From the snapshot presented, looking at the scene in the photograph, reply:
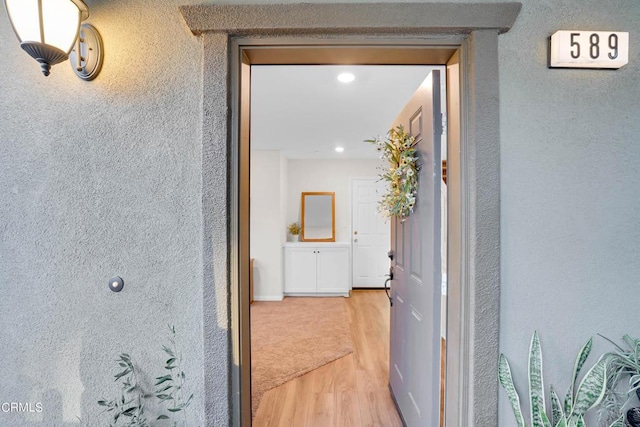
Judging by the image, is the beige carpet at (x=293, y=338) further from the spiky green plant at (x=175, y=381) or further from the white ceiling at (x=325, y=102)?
the white ceiling at (x=325, y=102)

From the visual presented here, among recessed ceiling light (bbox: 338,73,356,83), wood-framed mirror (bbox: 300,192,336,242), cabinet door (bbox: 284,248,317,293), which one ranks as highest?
recessed ceiling light (bbox: 338,73,356,83)

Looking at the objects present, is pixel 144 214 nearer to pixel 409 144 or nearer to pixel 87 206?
pixel 87 206

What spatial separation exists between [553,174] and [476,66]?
503 millimetres

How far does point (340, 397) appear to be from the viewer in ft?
7.06

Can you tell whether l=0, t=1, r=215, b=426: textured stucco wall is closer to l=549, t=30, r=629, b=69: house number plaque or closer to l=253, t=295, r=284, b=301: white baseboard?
l=549, t=30, r=629, b=69: house number plaque

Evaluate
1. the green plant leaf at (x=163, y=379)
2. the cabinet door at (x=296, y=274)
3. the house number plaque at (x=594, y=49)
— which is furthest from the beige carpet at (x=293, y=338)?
the house number plaque at (x=594, y=49)

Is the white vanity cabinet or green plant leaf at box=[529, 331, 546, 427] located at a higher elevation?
green plant leaf at box=[529, 331, 546, 427]

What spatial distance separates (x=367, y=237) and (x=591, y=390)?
14.9ft

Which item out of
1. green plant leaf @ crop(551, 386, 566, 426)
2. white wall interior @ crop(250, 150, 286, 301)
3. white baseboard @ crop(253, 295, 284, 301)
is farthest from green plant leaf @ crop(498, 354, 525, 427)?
white baseboard @ crop(253, 295, 284, 301)

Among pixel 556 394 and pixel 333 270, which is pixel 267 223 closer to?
pixel 333 270

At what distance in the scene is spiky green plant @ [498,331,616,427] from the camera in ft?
3.00

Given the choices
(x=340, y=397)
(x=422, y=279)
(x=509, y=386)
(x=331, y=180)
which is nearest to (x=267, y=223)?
(x=331, y=180)

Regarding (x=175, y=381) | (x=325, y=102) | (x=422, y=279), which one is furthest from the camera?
(x=325, y=102)

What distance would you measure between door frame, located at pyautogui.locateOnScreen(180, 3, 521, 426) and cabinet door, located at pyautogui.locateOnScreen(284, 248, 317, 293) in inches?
148
